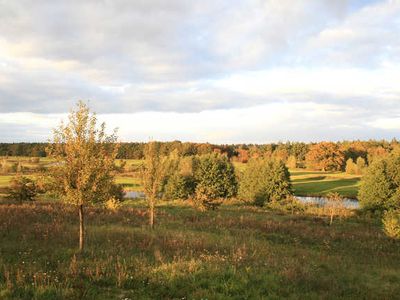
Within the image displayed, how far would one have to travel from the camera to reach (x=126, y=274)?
10867mm

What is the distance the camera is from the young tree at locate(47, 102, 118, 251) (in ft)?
45.4

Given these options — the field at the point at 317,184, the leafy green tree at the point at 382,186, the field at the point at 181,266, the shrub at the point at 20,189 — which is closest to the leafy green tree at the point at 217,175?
the field at the point at 317,184

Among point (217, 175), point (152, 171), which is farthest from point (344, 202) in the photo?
point (152, 171)

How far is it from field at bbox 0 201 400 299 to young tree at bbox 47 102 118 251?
2250mm

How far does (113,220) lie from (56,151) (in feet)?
40.8

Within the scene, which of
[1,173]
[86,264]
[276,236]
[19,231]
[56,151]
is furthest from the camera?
[1,173]

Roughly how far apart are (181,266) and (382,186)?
39.1 m

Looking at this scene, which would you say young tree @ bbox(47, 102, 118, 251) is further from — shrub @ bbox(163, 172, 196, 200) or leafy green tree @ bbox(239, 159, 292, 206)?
shrub @ bbox(163, 172, 196, 200)

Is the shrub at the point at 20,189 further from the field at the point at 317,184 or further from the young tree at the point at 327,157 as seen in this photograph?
the young tree at the point at 327,157

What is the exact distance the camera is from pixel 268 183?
191ft

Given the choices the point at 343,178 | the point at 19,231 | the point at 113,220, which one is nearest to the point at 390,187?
the point at 113,220

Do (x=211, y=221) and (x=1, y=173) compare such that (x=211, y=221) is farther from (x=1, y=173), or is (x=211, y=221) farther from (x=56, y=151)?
(x=1, y=173)

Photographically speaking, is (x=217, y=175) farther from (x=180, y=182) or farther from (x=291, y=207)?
(x=291, y=207)

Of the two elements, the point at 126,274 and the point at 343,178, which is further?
the point at 343,178
